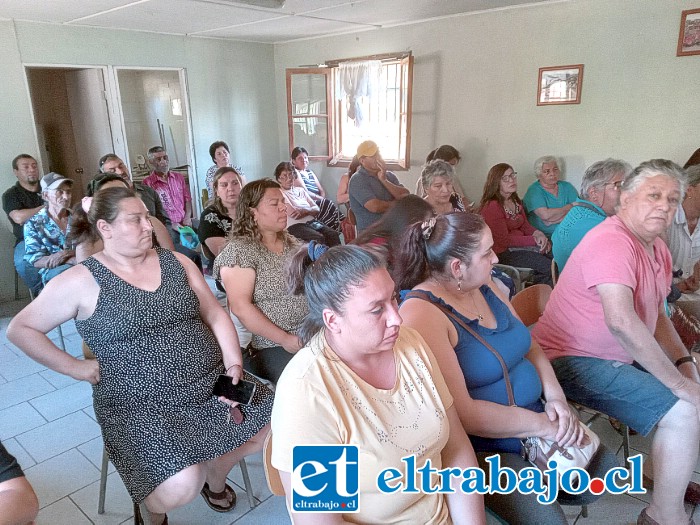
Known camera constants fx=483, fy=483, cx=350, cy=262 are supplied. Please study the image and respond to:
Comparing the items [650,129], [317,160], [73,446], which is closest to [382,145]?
[317,160]

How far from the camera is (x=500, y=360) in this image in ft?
4.45

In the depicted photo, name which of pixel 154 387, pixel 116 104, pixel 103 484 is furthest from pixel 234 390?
pixel 116 104

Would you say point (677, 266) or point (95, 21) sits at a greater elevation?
point (95, 21)

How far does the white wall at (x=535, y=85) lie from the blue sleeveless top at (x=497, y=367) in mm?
2910

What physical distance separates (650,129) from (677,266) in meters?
1.61

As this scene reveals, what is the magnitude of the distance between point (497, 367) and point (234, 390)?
865 mm

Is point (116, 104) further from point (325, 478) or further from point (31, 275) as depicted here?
point (325, 478)

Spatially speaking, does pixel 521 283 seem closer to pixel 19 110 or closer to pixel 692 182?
pixel 692 182

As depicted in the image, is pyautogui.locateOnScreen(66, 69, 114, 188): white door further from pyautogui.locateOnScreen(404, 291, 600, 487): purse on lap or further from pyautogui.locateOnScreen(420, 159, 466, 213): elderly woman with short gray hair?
pyautogui.locateOnScreen(404, 291, 600, 487): purse on lap

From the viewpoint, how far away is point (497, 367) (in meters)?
1.35

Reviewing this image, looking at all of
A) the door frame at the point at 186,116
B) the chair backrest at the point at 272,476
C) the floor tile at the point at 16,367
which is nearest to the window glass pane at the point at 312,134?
the door frame at the point at 186,116

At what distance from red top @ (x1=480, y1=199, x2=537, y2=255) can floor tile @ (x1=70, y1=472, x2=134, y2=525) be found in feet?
8.54

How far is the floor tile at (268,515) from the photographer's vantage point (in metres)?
1.76

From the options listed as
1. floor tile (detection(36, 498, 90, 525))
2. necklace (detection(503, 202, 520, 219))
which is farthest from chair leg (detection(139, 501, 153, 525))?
necklace (detection(503, 202, 520, 219))
